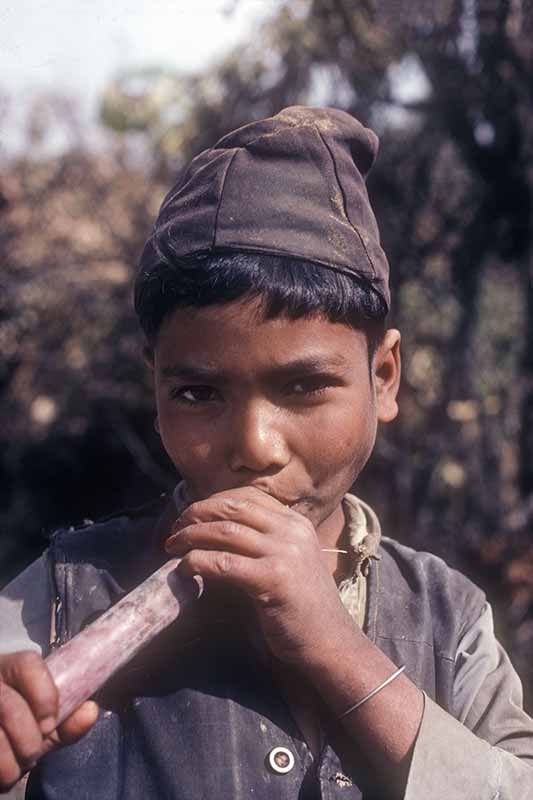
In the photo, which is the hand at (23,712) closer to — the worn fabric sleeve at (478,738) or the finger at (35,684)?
the finger at (35,684)

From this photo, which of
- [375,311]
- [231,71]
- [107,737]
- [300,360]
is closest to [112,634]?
[107,737]

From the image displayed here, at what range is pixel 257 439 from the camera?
1.66m

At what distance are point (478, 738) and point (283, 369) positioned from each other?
2.85 ft

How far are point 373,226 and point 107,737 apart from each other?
126 centimetres

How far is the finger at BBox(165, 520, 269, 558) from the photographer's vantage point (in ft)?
5.11

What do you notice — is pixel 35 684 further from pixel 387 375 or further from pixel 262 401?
pixel 387 375

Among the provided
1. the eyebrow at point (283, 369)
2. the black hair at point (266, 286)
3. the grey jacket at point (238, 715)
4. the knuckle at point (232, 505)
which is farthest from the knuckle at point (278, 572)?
the black hair at point (266, 286)

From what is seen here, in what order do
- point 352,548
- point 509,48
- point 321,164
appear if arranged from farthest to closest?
point 509,48
point 352,548
point 321,164

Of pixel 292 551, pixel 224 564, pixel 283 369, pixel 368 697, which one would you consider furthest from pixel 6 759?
A: pixel 283 369

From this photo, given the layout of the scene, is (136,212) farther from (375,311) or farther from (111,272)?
(375,311)

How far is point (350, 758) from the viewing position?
1.74m

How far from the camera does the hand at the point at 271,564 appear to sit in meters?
1.55

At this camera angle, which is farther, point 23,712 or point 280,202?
Answer: point 280,202

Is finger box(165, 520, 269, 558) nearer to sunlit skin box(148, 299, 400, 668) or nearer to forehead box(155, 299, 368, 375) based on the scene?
sunlit skin box(148, 299, 400, 668)
